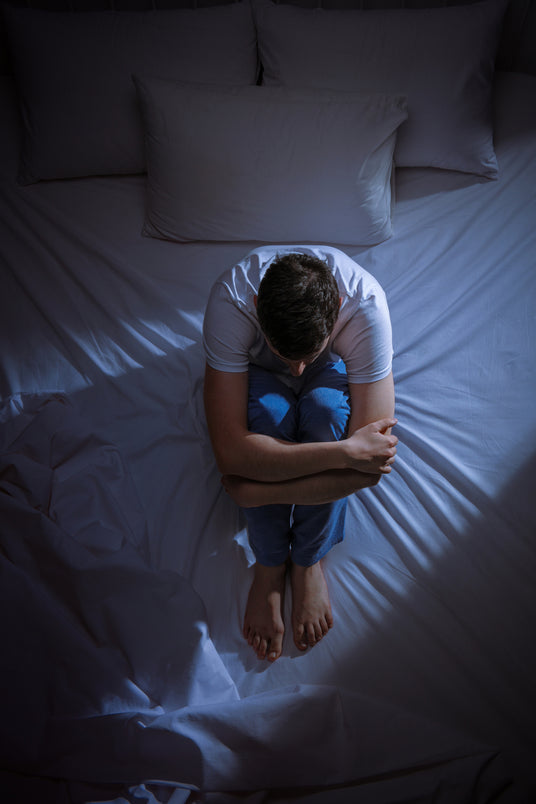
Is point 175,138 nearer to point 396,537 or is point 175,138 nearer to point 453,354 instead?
point 453,354

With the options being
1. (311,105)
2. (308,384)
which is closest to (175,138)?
(311,105)

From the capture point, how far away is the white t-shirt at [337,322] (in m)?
1.01

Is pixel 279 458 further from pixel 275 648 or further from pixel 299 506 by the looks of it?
pixel 275 648

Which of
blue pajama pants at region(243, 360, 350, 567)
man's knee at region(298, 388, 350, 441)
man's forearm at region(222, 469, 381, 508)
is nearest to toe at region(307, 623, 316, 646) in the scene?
blue pajama pants at region(243, 360, 350, 567)

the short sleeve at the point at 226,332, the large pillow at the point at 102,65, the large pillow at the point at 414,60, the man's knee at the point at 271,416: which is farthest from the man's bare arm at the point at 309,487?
the large pillow at the point at 102,65

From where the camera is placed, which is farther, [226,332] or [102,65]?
[102,65]

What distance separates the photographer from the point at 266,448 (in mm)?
996

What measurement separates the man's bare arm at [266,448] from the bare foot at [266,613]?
0.66 ft

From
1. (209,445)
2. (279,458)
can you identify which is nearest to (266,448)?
(279,458)

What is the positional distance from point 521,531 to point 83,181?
1.44m

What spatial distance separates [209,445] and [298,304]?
0.46m

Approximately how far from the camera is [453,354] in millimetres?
1291

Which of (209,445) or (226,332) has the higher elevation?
(226,332)

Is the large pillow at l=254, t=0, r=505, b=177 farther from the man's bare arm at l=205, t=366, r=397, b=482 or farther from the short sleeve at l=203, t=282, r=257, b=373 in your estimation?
the man's bare arm at l=205, t=366, r=397, b=482
